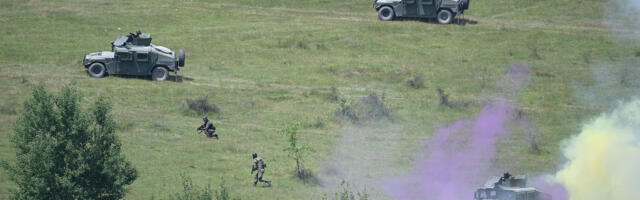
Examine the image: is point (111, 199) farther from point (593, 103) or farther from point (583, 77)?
point (583, 77)

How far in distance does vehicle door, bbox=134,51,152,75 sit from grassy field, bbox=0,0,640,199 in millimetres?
577

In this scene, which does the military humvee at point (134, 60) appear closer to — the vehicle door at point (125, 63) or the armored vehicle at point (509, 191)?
the vehicle door at point (125, 63)

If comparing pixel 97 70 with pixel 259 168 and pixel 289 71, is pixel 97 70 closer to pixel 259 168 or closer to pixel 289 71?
pixel 289 71

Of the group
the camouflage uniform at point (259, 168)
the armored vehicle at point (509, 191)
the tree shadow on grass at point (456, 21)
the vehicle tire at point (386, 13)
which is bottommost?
the armored vehicle at point (509, 191)

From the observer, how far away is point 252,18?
5888cm

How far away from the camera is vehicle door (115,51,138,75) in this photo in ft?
147

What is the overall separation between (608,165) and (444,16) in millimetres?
29603

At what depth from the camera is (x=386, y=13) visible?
57812mm

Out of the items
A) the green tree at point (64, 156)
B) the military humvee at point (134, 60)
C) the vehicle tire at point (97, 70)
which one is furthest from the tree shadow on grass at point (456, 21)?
the green tree at point (64, 156)

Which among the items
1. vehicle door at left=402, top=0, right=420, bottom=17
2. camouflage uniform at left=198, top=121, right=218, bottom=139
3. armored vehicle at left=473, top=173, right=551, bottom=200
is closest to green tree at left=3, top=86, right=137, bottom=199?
camouflage uniform at left=198, top=121, right=218, bottom=139

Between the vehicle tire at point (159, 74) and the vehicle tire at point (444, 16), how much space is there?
62.7 ft

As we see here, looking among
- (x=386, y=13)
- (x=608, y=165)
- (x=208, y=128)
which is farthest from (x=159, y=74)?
(x=608, y=165)

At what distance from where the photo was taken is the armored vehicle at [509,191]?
90.6 feet

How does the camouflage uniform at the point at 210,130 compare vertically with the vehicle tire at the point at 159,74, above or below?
below
